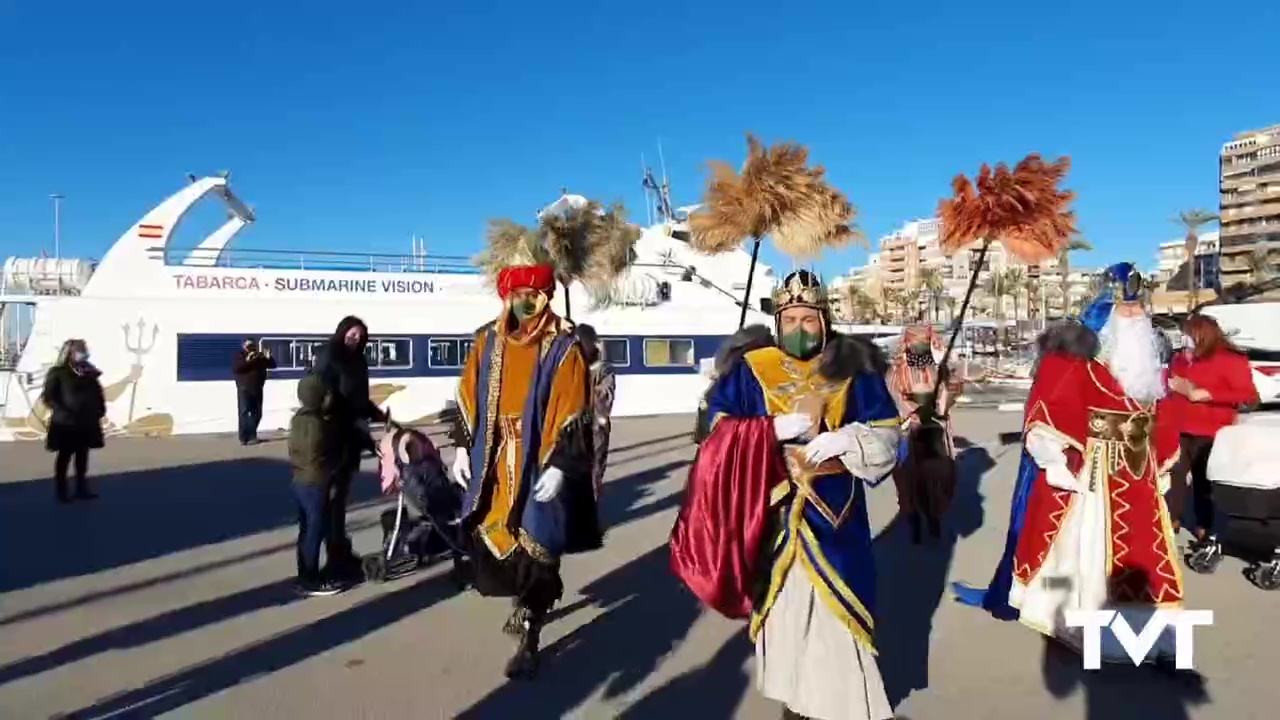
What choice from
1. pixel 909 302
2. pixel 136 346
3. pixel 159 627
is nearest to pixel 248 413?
pixel 136 346

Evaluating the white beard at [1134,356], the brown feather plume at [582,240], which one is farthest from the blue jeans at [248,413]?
the white beard at [1134,356]

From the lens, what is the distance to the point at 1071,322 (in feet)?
13.9

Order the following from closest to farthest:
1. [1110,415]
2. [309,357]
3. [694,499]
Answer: [694,499], [1110,415], [309,357]

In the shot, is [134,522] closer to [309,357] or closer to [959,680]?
[959,680]

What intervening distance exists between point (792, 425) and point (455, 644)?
8.12 ft

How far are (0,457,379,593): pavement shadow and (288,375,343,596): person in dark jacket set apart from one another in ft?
6.45

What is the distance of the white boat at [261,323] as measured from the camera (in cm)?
1529

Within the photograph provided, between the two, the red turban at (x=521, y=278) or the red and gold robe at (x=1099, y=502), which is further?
the red turban at (x=521, y=278)

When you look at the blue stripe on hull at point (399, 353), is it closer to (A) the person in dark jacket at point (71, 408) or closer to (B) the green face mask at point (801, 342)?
(A) the person in dark jacket at point (71, 408)

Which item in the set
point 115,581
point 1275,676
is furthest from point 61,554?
point 1275,676

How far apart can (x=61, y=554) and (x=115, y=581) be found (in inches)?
44.7

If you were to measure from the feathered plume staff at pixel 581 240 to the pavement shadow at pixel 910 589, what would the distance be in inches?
168

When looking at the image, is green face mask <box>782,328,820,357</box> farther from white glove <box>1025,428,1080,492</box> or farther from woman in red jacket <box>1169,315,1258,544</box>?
woman in red jacket <box>1169,315,1258,544</box>

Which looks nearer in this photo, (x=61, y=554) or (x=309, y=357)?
(x=61, y=554)
